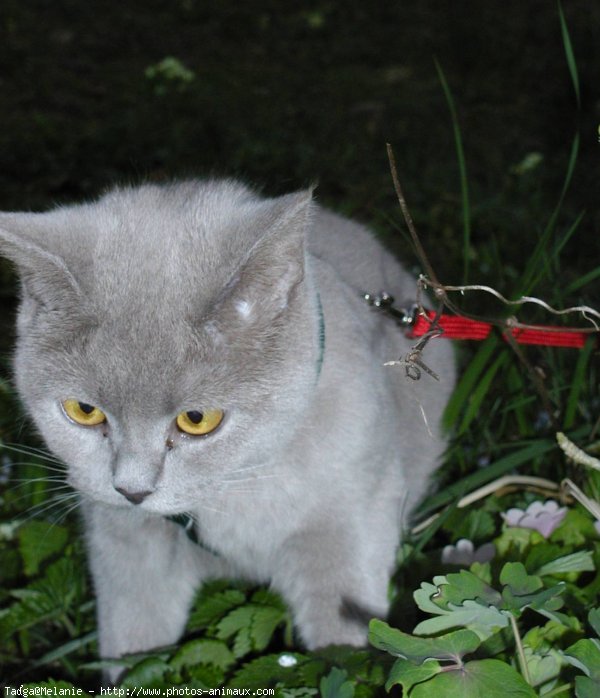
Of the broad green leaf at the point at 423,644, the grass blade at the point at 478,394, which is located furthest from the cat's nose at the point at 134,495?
the grass blade at the point at 478,394

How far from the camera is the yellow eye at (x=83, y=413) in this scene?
1.63 metres

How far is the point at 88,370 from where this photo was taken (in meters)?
1.58

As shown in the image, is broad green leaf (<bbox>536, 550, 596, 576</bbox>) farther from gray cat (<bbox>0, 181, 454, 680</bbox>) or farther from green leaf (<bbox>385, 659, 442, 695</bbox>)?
green leaf (<bbox>385, 659, 442, 695</bbox>)

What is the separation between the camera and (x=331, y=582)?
192 centimetres

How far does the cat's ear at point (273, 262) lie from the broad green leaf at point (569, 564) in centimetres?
72

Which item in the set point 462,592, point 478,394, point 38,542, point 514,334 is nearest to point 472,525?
point 478,394

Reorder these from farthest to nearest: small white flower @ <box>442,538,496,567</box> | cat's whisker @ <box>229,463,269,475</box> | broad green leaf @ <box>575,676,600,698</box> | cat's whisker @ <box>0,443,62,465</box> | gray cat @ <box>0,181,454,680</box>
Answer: small white flower @ <box>442,538,496,567</box> → cat's whisker @ <box>0,443,62,465</box> → cat's whisker @ <box>229,463,269,475</box> → gray cat @ <box>0,181,454,680</box> → broad green leaf @ <box>575,676,600,698</box>

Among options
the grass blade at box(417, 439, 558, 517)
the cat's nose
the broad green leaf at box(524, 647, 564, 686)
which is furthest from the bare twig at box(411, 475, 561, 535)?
the cat's nose

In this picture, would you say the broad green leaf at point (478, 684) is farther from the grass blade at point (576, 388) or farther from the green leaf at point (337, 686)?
the grass blade at point (576, 388)

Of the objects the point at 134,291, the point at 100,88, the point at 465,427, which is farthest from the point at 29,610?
the point at 100,88

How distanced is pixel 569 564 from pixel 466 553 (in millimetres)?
312

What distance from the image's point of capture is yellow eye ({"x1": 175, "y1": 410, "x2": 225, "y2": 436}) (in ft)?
5.28

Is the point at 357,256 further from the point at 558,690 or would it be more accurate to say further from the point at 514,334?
the point at 558,690

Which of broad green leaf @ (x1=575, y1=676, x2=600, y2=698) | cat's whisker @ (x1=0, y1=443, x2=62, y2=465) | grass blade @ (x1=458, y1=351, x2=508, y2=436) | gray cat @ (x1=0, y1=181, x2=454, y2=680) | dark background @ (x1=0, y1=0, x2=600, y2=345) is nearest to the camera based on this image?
broad green leaf @ (x1=575, y1=676, x2=600, y2=698)
